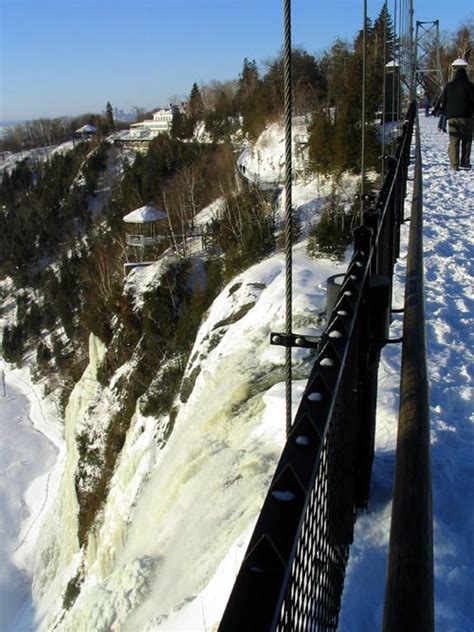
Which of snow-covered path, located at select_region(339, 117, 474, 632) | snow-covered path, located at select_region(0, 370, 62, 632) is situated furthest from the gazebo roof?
snow-covered path, located at select_region(339, 117, 474, 632)

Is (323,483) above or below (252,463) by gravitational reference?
above

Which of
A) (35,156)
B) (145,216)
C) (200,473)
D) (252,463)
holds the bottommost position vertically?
(200,473)

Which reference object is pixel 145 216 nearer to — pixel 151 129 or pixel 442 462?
pixel 442 462

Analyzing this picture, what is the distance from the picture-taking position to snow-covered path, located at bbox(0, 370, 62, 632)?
1981cm

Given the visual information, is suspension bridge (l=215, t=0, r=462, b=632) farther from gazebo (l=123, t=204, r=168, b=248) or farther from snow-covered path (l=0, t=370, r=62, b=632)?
gazebo (l=123, t=204, r=168, b=248)

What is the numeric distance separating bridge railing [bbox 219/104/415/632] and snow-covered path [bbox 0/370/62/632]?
18.8 meters

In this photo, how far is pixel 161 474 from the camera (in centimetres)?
862

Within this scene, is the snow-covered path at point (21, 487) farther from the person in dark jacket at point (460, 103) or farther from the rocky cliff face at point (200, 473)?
the person in dark jacket at point (460, 103)

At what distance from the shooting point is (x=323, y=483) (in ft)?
4.84

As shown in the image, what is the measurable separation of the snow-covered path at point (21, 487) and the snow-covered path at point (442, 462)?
17508 millimetres

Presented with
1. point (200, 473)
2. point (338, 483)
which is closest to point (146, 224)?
point (200, 473)

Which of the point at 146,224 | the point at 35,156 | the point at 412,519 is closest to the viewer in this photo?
the point at 412,519

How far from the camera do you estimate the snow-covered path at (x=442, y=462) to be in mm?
2168

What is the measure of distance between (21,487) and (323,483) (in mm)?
29625
